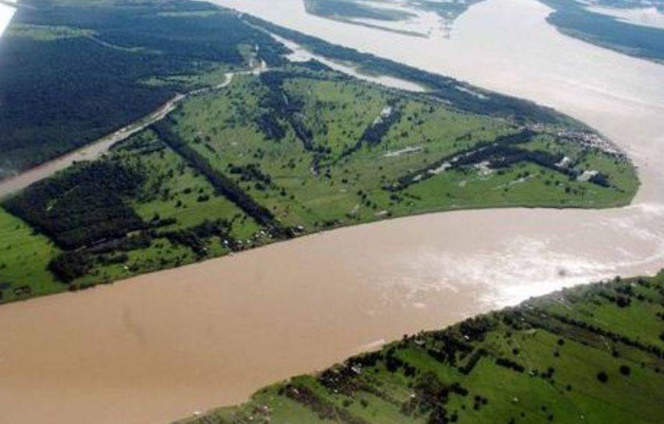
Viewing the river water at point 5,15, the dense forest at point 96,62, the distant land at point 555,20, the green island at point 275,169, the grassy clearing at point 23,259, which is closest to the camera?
the river water at point 5,15

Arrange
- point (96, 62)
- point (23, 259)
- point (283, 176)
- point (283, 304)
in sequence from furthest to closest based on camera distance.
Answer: point (96, 62) → point (283, 176) → point (23, 259) → point (283, 304)

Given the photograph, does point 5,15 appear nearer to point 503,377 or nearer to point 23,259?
point 23,259

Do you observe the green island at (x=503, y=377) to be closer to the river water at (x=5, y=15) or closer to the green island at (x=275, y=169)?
the green island at (x=275, y=169)

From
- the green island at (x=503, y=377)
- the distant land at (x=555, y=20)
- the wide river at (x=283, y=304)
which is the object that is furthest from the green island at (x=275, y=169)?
the distant land at (x=555, y=20)

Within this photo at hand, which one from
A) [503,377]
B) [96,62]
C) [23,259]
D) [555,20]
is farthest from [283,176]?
[555,20]

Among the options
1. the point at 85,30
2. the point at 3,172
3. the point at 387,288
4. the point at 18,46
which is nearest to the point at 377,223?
the point at 387,288

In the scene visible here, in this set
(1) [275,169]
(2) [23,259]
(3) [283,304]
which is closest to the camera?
(3) [283,304]
